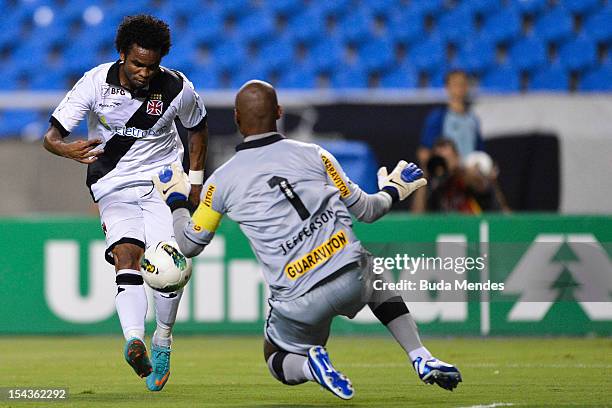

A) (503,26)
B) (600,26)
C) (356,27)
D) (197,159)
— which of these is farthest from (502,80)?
(197,159)

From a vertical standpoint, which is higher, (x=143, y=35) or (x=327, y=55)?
(x=143, y=35)

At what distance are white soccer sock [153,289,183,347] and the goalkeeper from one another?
130 centimetres

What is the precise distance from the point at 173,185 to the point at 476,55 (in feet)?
32.7

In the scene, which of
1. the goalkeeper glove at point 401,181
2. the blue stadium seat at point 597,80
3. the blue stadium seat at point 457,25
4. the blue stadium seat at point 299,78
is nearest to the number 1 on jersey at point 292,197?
the goalkeeper glove at point 401,181

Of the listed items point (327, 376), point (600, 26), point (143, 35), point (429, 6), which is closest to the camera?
point (327, 376)

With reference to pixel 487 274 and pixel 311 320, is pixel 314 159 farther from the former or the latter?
pixel 487 274

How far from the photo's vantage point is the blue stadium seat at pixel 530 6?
51.5 ft

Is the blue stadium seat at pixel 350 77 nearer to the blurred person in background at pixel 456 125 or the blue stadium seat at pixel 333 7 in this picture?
the blue stadium seat at pixel 333 7

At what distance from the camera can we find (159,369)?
22.9ft

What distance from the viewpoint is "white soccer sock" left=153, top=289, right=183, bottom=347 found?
7.06 metres

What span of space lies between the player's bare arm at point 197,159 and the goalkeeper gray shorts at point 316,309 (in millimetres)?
1766

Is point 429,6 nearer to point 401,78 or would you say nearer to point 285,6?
point 401,78

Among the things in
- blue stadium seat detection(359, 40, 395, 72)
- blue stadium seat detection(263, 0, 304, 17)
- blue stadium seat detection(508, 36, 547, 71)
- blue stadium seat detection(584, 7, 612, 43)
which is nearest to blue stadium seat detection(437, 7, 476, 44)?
blue stadium seat detection(508, 36, 547, 71)

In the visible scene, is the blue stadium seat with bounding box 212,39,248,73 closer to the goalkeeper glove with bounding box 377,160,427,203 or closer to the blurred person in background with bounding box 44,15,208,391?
the blurred person in background with bounding box 44,15,208,391
